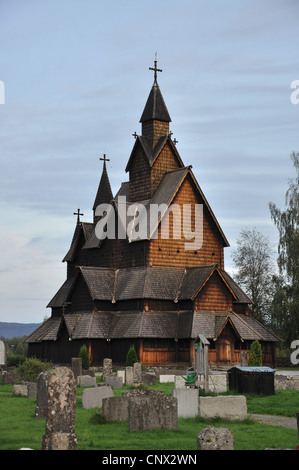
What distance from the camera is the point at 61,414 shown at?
14.2m

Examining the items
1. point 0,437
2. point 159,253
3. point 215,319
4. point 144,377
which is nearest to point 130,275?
point 159,253

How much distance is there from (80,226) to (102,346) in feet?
50.9

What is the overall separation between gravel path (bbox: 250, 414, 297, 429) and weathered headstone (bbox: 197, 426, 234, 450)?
21.2 ft

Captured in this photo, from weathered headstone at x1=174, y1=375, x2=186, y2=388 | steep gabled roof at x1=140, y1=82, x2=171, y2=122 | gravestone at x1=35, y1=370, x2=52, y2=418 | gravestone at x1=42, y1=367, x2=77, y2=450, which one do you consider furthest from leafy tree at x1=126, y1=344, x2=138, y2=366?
gravestone at x1=42, y1=367, x2=77, y2=450

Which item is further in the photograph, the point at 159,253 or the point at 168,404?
the point at 159,253

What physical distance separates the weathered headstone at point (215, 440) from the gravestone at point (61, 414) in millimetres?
2428

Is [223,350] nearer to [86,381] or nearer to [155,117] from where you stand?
[155,117]

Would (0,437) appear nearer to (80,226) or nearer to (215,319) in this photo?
(215,319)

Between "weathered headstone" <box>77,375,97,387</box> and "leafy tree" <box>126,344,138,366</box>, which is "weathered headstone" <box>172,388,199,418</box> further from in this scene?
"leafy tree" <box>126,344,138,366</box>

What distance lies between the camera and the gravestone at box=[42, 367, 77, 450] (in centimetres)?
1398

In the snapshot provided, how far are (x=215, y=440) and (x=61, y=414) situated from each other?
9.65 ft

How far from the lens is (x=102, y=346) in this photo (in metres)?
54.3
